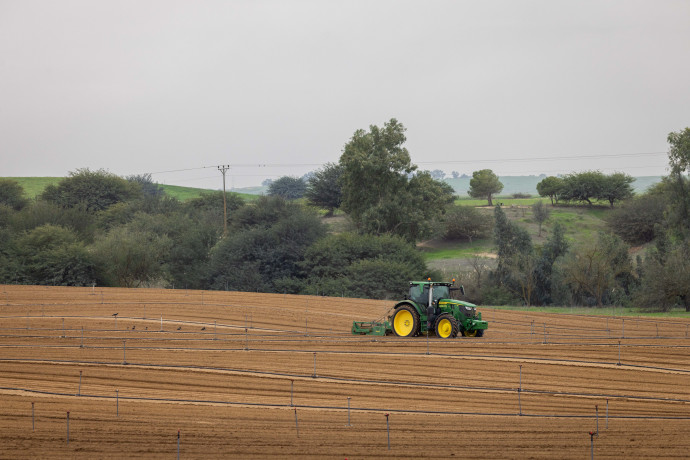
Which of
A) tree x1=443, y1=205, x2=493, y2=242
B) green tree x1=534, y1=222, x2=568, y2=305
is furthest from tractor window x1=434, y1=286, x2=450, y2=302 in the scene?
tree x1=443, y1=205, x2=493, y2=242

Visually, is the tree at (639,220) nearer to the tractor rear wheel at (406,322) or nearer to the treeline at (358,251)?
the treeline at (358,251)

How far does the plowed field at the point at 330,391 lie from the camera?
1344cm

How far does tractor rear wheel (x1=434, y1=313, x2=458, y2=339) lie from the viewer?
23.5m

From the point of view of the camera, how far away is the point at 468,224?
7412 cm

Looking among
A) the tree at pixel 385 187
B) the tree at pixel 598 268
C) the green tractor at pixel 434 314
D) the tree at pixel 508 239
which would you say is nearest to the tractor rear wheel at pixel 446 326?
the green tractor at pixel 434 314

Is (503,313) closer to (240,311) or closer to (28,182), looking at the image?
(240,311)

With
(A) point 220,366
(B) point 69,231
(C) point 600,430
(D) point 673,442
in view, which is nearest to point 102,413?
(A) point 220,366

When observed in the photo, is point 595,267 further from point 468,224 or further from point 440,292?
point 468,224

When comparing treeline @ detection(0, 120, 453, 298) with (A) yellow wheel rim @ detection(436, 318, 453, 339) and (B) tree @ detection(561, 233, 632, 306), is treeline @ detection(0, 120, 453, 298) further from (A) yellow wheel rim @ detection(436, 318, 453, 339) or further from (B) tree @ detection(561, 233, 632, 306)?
(A) yellow wheel rim @ detection(436, 318, 453, 339)

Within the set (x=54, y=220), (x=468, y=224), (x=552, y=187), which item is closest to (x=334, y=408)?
(x=54, y=220)

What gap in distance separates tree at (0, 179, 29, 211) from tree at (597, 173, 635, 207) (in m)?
67.3

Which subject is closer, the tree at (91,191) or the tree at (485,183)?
the tree at (91,191)

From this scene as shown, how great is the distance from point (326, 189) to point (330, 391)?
65.2 m

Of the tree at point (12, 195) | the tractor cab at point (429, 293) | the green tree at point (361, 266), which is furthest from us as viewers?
the tree at point (12, 195)
